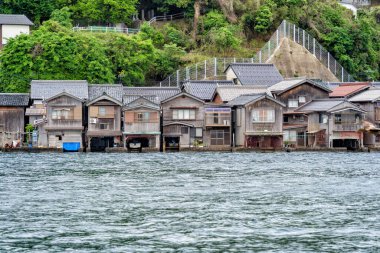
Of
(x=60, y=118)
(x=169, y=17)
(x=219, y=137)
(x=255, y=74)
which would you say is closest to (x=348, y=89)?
(x=255, y=74)

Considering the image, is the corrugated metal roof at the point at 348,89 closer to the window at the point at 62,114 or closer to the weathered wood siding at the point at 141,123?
the weathered wood siding at the point at 141,123

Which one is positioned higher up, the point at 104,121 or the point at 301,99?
the point at 301,99

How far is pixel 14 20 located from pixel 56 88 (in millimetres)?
16498

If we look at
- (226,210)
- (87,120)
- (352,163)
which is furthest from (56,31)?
(226,210)

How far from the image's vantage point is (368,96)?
262 feet

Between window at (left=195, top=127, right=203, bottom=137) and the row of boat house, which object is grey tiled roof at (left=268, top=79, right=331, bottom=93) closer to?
the row of boat house

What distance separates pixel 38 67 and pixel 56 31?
5680 millimetres

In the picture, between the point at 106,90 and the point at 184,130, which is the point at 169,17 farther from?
the point at 184,130

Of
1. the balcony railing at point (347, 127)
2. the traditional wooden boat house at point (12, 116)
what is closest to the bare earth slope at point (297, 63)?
the balcony railing at point (347, 127)

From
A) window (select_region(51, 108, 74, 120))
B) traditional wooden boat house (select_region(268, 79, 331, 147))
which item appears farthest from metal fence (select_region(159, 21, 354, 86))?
window (select_region(51, 108, 74, 120))

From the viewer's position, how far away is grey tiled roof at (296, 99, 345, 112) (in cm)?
7590

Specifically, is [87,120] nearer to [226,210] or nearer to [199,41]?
[199,41]

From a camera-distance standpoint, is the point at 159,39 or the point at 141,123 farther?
the point at 159,39

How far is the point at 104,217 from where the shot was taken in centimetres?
3162
